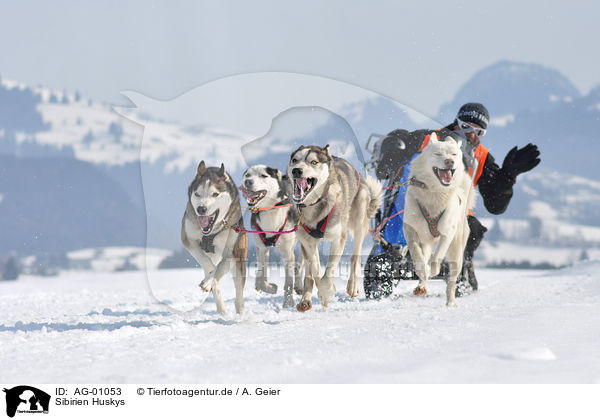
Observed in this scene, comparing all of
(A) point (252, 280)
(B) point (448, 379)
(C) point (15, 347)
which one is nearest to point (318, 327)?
(A) point (252, 280)

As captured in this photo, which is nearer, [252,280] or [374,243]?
[252,280]

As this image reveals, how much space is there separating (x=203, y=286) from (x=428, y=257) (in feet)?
8.23

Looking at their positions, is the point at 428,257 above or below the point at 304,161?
below

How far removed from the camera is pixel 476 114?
698cm

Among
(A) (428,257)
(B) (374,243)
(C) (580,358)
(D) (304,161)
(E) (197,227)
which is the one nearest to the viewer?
(C) (580,358)

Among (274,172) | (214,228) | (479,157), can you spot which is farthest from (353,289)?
(479,157)

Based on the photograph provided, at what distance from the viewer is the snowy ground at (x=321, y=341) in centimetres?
415

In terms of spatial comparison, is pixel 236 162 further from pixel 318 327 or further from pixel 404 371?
pixel 404 371

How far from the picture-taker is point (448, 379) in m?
3.86

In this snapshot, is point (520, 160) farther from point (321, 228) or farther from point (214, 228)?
point (214, 228)

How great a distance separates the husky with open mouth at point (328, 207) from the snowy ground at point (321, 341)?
0.35m

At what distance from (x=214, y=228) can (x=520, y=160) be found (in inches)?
145

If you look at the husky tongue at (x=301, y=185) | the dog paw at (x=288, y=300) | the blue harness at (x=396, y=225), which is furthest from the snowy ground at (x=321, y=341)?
the husky tongue at (x=301, y=185)
